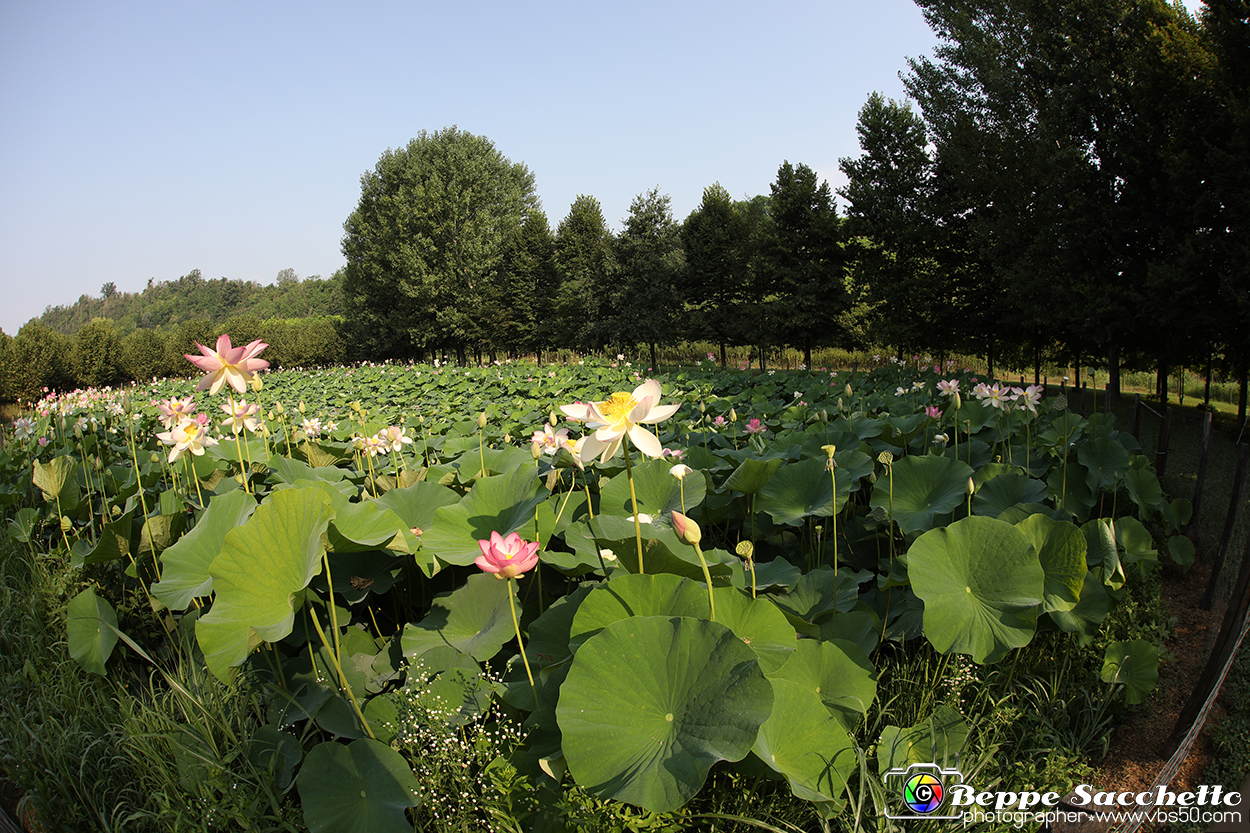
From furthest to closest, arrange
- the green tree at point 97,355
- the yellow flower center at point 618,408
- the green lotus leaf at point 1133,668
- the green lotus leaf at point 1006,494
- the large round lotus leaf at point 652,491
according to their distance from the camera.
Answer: the green tree at point 97,355
the green lotus leaf at point 1006,494
the large round lotus leaf at point 652,491
the green lotus leaf at point 1133,668
the yellow flower center at point 618,408

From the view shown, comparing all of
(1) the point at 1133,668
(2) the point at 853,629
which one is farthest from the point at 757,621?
(1) the point at 1133,668

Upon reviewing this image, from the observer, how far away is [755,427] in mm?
3492

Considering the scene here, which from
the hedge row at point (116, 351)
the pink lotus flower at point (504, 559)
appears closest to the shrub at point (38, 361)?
the hedge row at point (116, 351)

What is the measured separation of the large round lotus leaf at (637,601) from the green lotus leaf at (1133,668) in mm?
1761

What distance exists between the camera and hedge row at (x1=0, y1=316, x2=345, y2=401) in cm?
2306

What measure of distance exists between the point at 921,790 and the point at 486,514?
154cm

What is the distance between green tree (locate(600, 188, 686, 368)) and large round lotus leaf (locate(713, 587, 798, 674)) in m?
21.2

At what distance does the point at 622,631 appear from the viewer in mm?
1329

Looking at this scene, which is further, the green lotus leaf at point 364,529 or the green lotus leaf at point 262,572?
the green lotus leaf at point 364,529

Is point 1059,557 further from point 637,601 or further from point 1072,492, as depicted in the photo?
point 637,601

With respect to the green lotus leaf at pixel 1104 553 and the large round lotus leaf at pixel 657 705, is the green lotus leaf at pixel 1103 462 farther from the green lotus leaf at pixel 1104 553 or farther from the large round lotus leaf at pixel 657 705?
the large round lotus leaf at pixel 657 705

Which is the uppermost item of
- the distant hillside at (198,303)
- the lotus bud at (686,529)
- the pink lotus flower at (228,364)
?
the distant hillside at (198,303)

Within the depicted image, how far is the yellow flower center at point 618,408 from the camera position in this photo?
57.9 inches

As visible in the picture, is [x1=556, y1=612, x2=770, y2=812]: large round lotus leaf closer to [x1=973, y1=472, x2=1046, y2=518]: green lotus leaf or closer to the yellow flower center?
the yellow flower center
